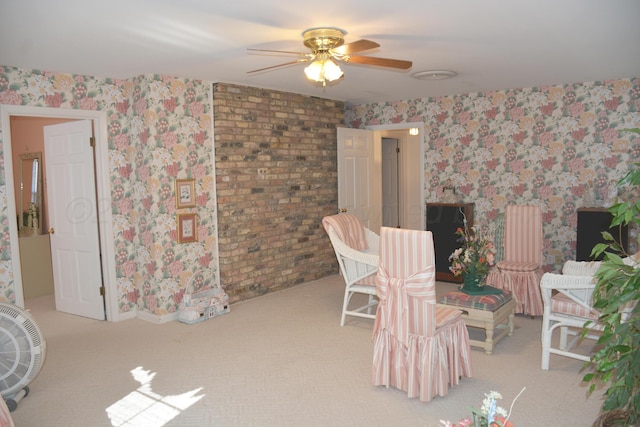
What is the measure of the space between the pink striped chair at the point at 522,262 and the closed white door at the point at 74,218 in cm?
419

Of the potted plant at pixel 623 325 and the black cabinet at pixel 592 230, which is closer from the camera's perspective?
the potted plant at pixel 623 325

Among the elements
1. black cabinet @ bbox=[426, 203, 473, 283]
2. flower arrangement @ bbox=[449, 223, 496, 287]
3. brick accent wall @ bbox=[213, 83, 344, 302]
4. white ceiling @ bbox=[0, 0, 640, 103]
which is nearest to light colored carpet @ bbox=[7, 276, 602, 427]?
flower arrangement @ bbox=[449, 223, 496, 287]

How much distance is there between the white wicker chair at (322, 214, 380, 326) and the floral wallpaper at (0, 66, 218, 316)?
4.93ft

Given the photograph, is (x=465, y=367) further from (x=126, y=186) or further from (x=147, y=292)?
(x=126, y=186)

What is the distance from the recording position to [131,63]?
425 cm

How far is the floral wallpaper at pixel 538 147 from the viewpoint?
5484mm

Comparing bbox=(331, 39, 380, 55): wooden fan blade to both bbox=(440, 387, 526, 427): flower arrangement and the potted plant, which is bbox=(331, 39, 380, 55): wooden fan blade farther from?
bbox=(440, 387, 526, 427): flower arrangement

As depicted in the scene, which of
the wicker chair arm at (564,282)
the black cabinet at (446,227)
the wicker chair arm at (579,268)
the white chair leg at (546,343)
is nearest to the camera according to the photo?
the wicker chair arm at (564,282)

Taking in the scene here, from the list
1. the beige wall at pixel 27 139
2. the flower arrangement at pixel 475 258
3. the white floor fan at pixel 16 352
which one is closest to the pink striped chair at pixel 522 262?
the flower arrangement at pixel 475 258

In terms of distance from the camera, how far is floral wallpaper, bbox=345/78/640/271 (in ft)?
18.0

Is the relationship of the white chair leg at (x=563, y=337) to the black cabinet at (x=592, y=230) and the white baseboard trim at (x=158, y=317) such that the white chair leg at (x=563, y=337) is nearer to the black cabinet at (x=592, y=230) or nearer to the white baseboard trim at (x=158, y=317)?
the black cabinet at (x=592, y=230)

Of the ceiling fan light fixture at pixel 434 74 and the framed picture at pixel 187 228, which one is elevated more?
the ceiling fan light fixture at pixel 434 74

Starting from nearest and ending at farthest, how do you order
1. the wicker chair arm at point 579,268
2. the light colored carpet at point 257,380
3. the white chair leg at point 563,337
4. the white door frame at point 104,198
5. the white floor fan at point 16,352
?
the light colored carpet at point 257,380
the white floor fan at point 16,352
the wicker chair arm at point 579,268
the white chair leg at point 563,337
the white door frame at point 104,198

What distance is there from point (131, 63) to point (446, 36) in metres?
2.68
